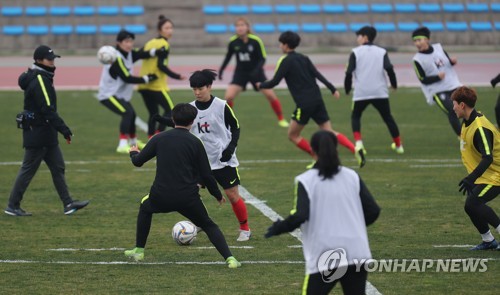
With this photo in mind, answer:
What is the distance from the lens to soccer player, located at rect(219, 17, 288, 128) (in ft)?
66.1

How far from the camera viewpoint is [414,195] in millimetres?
12938

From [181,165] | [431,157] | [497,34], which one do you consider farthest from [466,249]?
[497,34]

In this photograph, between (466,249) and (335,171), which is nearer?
(335,171)

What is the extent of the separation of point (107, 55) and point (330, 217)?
1073 cm

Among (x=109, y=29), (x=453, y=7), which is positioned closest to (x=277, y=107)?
(x=109, y=29)

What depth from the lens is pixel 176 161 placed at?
342 inches

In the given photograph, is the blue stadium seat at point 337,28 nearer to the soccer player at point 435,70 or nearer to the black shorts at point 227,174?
the soccer player at point 435,70

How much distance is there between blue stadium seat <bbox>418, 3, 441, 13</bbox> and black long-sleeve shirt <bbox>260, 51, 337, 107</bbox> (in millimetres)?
28376

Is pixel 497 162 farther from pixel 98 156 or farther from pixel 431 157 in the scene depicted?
pixel 98 156

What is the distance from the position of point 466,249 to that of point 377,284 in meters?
1.67

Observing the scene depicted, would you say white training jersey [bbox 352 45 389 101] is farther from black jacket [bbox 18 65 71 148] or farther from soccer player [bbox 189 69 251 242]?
soccer player [bbox 189 69 251 242]

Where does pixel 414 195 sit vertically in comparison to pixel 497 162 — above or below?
below

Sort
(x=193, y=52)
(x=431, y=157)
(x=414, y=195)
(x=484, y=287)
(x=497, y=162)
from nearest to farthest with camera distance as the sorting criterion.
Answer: (x=484, y=287) → (x=497, y=162) → (x=414, y=195) → (x=431, y=157) → (x=193, y=52)

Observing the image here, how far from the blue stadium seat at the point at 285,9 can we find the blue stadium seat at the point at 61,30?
29.2 ft
